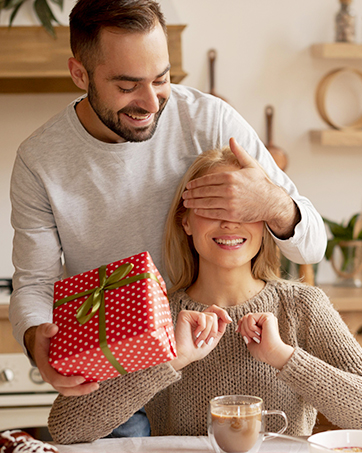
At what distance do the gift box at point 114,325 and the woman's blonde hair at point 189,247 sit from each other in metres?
0.37

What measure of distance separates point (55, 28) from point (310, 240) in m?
1.43

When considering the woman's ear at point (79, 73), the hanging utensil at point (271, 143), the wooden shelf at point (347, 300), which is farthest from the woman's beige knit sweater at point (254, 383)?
the hanging utensil at point (271, 143)

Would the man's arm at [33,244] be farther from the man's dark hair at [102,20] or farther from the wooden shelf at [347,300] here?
the wooden shelf at [347,300]

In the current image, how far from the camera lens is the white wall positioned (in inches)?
97.5

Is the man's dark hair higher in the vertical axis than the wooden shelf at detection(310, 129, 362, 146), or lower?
higher

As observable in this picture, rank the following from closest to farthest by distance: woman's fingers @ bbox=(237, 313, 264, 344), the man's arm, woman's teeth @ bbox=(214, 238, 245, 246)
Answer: woman's fingers @ bbox=(237, 313, 264, 344)
woman's teeth @ bbox=(214, 238, 245, 246)
the man's arm

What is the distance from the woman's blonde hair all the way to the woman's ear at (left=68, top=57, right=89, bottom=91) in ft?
1.03

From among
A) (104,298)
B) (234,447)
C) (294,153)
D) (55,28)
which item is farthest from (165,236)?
(294,153)

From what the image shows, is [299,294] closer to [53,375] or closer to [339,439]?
[339,439]

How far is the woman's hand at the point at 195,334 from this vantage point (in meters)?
1.06

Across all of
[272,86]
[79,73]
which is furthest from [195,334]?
[272,86]

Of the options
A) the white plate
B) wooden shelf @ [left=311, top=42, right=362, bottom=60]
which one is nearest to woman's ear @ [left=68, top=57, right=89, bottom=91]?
the white plate

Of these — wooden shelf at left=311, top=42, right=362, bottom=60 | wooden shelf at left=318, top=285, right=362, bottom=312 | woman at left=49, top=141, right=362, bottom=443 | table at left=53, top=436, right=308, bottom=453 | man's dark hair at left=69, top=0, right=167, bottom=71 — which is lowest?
wooden shelf at left=318, top=285, right=362, bottom=312

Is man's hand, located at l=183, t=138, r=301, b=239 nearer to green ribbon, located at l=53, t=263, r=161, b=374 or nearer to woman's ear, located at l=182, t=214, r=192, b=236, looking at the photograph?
woman's ear, located at l=182, t=214, r=192, b=236
